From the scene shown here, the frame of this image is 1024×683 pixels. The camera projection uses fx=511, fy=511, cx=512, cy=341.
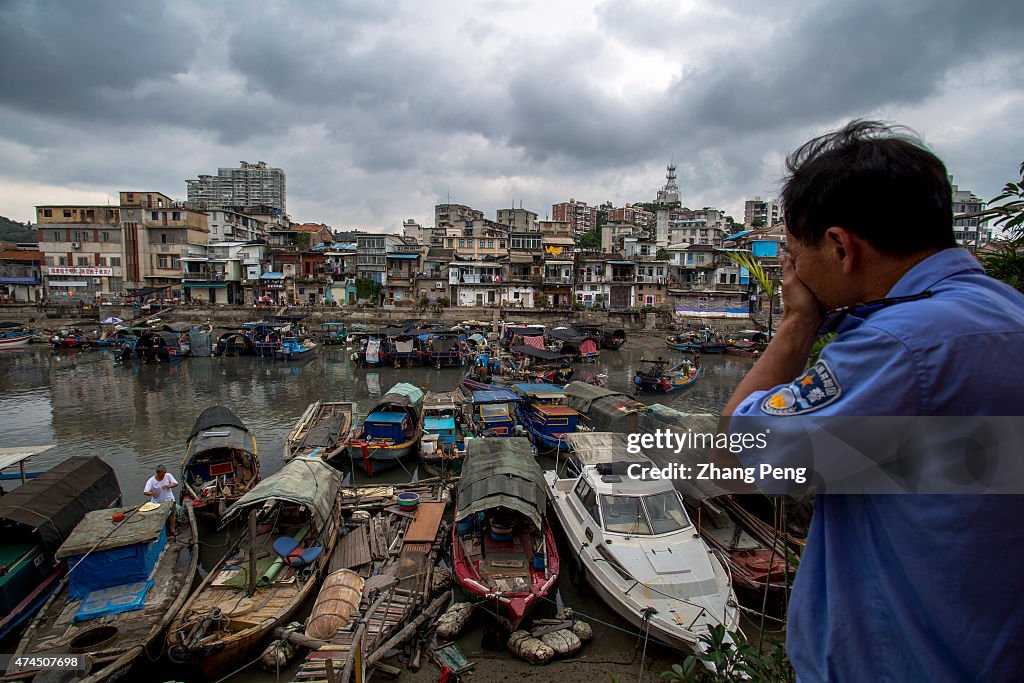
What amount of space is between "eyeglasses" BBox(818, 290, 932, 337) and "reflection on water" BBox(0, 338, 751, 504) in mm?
A: 15615

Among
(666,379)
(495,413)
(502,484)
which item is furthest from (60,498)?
(666,379)

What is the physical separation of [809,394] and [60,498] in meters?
13.0

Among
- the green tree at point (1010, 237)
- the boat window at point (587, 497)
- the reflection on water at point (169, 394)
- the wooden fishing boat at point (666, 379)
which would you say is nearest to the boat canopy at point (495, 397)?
the reflection on water at point (169, 394)

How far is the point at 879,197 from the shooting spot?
1236 millimetres

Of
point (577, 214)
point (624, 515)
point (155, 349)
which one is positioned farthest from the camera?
point (577, 214)

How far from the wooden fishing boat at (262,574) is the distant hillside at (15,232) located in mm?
111940

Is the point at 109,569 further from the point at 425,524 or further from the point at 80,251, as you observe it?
the point at 80,251

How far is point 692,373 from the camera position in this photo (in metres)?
29.1

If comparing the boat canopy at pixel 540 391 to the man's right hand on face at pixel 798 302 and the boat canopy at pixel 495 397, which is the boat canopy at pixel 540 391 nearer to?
the boat canopy at pixel 495 397

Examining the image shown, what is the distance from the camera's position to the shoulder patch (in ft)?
3.59

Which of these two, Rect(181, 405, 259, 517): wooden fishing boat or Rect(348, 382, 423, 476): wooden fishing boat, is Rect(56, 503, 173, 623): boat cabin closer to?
Rect(181, 405, 259, 517): wooden fishing boat

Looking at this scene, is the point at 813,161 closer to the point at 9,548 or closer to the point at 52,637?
the point at 52,637

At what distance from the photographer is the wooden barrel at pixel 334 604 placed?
799 centimetres

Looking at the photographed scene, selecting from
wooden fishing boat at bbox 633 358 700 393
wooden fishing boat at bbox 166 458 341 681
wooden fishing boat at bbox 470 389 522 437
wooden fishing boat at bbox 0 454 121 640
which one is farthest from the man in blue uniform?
wooden fishing boat at bbox 633 358 700 393
